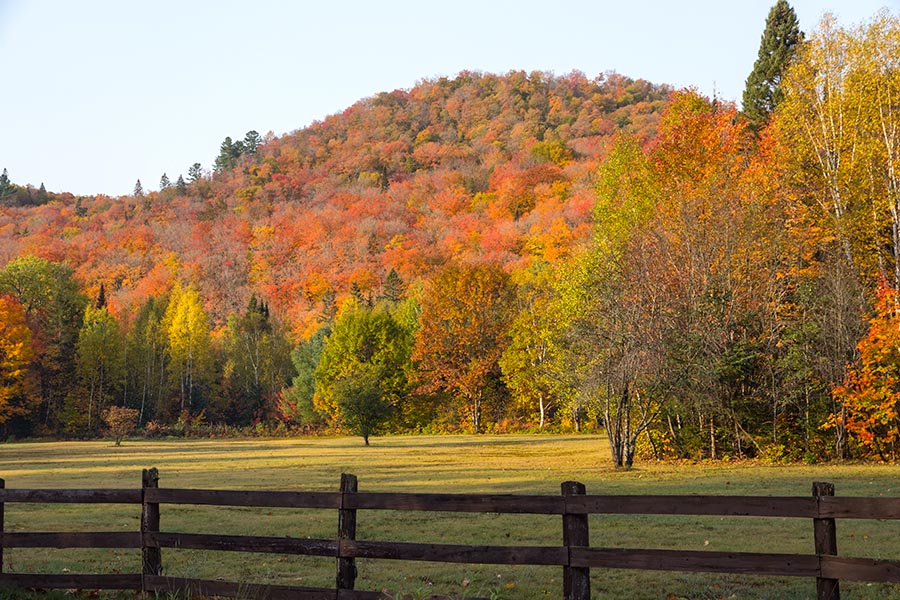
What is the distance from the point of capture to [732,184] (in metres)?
35.0

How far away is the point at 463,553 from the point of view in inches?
317

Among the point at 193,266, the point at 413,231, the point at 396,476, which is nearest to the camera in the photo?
the point at 396,476

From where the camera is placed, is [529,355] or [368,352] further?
[368,352]

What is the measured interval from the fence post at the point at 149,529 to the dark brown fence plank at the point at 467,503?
2.40 metres

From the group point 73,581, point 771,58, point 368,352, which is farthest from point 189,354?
point 73,581

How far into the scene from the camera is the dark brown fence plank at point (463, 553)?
788cm

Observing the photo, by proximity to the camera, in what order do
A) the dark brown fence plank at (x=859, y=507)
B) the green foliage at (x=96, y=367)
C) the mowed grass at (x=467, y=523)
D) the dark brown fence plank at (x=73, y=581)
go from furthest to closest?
the green foliage at (x=96, y=367)
the mowed grass at (x=467, y=523)
the dark brown fence plank at (x=73, y=581)
the dark brown fence plank at (x=859, y=507)

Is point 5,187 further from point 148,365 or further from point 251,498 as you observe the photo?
point 251,498

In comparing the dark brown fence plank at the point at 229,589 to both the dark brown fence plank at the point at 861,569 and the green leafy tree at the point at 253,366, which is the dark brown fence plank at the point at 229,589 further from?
the green leafy tree at the point at 253,366

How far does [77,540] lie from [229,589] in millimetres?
1957

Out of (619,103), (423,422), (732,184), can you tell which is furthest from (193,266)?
(732,184)

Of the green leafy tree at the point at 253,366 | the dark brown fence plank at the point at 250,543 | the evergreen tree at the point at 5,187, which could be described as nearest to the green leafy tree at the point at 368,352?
the green leafy tree at the point at 253,366

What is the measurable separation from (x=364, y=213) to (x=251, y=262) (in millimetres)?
18899

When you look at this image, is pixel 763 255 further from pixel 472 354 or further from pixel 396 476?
pixel 472 354
